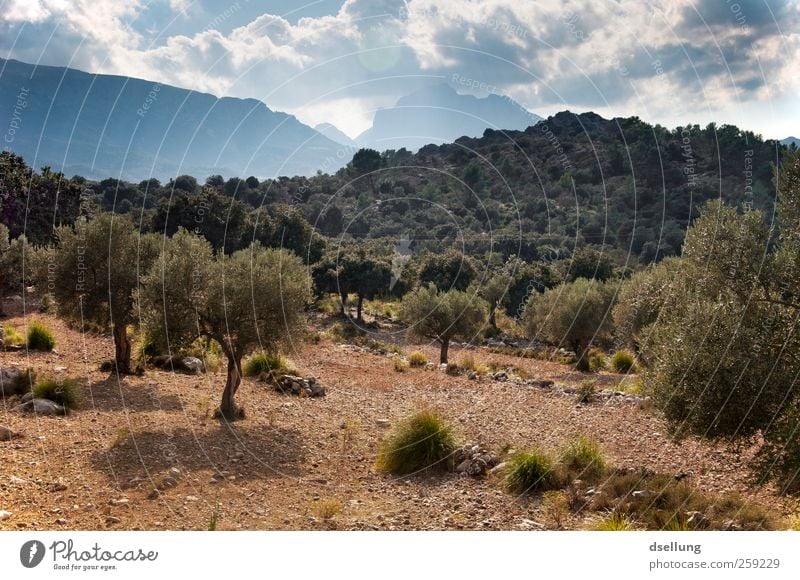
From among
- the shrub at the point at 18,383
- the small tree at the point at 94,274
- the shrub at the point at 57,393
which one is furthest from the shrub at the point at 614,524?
the small tree at the point at 94,274

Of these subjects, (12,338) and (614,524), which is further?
(12,338)

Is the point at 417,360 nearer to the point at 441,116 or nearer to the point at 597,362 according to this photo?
the point at 597,362

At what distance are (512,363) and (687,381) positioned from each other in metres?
30.9

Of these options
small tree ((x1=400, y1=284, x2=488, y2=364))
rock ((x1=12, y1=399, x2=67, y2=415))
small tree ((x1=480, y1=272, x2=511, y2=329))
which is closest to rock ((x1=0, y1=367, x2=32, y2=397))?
rock ((x1=12, y1=399, x2=67, y2=415))

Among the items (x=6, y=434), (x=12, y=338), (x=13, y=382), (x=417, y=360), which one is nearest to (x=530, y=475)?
(x=6, y=434)

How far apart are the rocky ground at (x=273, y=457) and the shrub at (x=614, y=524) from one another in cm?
76

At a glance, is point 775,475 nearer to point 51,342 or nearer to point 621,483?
point 621,483

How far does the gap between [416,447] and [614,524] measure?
6.12 m

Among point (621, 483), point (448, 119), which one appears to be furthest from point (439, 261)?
point (621, 483)

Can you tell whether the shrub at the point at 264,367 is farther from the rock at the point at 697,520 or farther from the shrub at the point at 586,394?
the rock at the point at 697,520

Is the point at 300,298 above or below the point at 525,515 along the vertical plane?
above

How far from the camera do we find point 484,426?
18.9 m

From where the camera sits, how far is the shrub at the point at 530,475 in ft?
41.3

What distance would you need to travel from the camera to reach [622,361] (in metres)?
36.0
